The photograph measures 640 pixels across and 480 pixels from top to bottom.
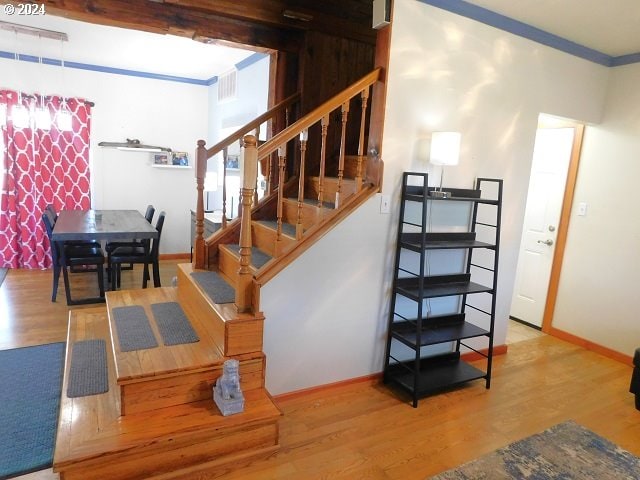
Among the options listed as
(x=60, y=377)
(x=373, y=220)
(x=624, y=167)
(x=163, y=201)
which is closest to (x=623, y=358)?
(x=624, y=167)

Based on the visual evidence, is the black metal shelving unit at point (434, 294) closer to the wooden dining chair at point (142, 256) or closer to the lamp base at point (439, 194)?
the lamp base at point (439, 194)

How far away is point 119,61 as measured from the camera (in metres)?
5.30

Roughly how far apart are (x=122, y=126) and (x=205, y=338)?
4.54m

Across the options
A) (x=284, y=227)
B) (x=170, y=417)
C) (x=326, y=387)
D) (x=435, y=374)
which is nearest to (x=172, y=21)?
(x=284, y=227)

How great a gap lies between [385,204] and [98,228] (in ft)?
10.3

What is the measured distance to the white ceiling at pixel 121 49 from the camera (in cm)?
404

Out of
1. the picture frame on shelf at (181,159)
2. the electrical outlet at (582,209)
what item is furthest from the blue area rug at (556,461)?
the picture frame on shelf at (181,159)

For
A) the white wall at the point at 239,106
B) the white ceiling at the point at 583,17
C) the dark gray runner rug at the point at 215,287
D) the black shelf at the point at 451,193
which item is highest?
the white ceiling at the point at 583,17

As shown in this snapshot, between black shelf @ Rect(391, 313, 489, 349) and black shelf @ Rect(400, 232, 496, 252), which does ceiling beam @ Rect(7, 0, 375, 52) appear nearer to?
black shelf @ Rect(400, 232, 496, 252)

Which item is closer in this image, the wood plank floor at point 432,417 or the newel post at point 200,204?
the wood plank floor at point 432,417

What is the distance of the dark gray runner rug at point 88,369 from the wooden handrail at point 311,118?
5.08 ft

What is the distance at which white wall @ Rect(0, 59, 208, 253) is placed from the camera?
5434mm

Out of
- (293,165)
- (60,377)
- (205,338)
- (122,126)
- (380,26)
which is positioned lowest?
(60,377)

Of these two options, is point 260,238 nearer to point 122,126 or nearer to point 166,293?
point 166,293
